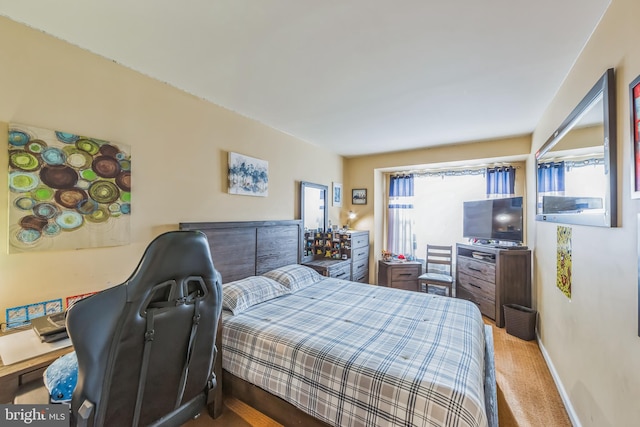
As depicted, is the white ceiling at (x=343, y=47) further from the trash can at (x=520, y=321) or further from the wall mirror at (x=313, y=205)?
the trash can at (x=520, y=321)

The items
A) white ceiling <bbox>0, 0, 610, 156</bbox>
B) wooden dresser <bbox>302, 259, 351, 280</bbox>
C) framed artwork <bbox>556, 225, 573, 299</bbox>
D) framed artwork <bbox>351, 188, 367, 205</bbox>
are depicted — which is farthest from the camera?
framed artwork <bbox>351, 188, 367, 205</bbox>

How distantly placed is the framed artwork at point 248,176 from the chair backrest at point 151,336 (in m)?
1.72

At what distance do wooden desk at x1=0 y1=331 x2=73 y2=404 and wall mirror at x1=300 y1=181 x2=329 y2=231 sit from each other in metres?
2.83

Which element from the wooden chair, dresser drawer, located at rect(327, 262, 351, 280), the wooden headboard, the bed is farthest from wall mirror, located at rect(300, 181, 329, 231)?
the wooden chair

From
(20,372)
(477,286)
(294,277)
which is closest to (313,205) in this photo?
(294,277)

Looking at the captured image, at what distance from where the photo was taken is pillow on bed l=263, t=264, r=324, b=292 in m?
2.79

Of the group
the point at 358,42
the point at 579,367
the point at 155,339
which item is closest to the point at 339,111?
the point at 358,42

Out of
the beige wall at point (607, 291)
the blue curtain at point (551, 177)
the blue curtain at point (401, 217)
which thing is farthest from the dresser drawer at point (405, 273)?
the beige wall at point (607, 291)

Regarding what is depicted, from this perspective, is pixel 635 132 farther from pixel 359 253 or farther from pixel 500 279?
pixel 359 253

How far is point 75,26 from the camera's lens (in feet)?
5.06

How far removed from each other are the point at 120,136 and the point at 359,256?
11.4ft

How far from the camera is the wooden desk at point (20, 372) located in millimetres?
1061

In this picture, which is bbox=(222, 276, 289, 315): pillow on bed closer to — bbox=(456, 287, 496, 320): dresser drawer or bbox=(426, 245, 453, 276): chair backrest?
bbox=(456, 287, 496, 320): dresser drawer

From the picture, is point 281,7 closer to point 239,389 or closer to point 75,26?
point 75,26
